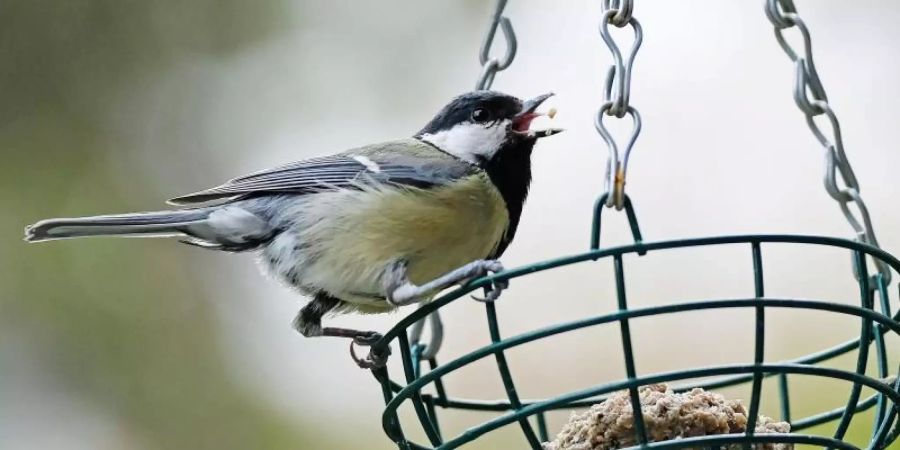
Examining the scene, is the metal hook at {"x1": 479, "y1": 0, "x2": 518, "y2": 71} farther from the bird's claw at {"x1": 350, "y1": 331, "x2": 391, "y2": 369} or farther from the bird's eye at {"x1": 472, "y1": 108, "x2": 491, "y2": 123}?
the bird's claw at {"x1": 350, "y1": 331, "x2": 391, "y2": 369}

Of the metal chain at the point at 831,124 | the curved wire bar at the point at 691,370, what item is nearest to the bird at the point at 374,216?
the curved wire bar at the point at 691,370

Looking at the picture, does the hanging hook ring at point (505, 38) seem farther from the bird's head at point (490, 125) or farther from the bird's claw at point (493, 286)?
the bird's claw at point (493, 286)

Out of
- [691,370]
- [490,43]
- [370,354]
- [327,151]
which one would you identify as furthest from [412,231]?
[327,151]

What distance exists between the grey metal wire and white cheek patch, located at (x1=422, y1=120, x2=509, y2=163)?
7 cm

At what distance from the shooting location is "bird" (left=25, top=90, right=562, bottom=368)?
1.77 meters

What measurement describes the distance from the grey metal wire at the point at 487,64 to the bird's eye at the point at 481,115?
0.04m

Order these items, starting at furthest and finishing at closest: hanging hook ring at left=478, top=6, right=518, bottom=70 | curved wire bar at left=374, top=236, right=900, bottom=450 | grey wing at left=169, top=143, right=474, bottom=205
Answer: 1. grey wing at left=169, top=143, right=474, bottom=205
2. hanging hook ring at left=478, top=6, right=518, bottom=70
3. curved wire bar at left=374, top=236, right=900, bottom=450

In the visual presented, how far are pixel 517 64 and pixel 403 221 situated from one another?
1.34 m

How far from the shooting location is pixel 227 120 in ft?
11.0

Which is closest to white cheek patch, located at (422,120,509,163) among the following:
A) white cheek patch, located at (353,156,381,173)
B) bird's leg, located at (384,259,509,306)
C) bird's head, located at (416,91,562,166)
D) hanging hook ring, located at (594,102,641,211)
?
bird's head, located at (416,91,562,166)

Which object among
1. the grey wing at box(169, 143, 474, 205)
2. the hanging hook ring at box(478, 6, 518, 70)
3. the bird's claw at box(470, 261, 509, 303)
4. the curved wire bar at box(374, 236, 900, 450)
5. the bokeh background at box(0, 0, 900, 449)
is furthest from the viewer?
the bokeh background at box(0, 0, 900, 449)

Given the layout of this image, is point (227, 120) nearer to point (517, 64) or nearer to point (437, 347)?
point (517, 64)

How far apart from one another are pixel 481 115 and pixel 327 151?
4.61 feet

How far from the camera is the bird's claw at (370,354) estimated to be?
1720 millimetres
